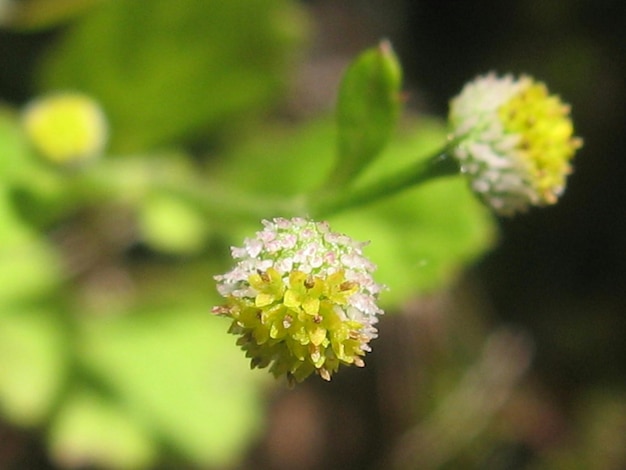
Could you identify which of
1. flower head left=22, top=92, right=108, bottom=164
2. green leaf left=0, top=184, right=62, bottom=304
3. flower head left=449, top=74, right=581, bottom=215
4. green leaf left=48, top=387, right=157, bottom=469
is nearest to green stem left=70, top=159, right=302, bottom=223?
flower head left=22, top=92, right=108, bottom=164

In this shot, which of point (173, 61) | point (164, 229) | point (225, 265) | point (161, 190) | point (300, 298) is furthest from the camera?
point (225, 265)

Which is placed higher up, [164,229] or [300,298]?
[164,229]

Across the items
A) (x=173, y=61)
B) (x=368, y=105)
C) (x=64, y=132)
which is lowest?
(x=368, y=105)

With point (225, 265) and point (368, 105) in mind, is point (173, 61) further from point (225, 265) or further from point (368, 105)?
point (368, 105)

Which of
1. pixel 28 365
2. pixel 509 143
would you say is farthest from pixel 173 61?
pixel 509 143

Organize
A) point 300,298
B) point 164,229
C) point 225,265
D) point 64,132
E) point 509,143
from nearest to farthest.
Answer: point 300,298, point 509,143, point 64,132, point 164,229, point 225,265

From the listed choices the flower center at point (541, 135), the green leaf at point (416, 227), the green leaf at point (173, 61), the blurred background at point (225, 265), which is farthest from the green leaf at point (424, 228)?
the flower center at point (541, 135)

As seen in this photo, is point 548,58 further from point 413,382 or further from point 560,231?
point 413,382

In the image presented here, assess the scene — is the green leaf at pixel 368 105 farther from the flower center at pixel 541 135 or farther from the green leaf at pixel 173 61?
the green leaf at pixel 173 61
